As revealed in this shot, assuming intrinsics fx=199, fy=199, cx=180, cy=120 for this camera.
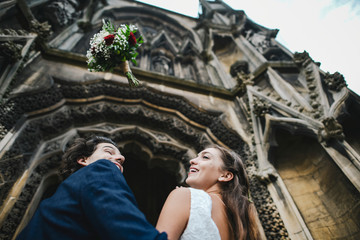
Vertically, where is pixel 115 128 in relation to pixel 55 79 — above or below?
below

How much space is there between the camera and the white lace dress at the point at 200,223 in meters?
1.02

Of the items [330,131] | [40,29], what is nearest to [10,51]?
[40,29]

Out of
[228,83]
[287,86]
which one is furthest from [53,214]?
[228,83]

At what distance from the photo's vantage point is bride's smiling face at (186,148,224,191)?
1549 mm

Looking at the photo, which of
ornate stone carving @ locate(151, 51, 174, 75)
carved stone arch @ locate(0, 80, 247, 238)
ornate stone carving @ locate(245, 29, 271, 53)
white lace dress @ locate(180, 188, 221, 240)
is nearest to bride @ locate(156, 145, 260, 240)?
white lace dress @ locate(180, 188, 221, 240)

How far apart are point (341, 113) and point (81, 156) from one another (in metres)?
3.37

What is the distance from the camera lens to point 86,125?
3.72 metres

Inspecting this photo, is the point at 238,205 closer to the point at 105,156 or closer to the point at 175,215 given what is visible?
the point at 175,215

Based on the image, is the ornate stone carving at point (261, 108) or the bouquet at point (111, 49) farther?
the ornate stone carving at point (261, 108)

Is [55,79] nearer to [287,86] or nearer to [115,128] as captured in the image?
[115,128]

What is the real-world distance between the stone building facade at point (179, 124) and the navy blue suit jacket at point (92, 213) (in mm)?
2096

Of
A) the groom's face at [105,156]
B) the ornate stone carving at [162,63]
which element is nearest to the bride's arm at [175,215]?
the groom's face at [105,156]

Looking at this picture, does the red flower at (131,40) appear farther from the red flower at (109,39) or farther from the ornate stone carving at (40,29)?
the ornate stone carving at (40,29)

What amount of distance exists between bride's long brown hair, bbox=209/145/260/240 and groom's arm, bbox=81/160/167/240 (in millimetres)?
663
